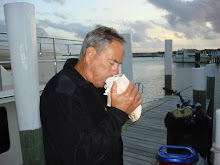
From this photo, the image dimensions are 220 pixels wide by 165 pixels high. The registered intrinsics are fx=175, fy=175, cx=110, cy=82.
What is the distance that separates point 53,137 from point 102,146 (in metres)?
0.37

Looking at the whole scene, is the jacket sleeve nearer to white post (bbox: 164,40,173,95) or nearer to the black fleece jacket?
the black fleece jacket

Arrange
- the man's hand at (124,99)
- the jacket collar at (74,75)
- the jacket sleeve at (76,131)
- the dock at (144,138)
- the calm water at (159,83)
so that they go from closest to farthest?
the jacket sleeve at (76,131) → the man's hand at (124,99) → the jacket collar at (74,75) → the dock at (144,138) → the calm water at (159,83)

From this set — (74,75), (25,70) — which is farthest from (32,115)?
(74,75)

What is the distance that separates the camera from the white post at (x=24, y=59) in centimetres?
274

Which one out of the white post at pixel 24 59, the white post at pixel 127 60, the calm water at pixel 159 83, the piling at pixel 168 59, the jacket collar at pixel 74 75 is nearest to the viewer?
the jacket collar at pixel 74 75

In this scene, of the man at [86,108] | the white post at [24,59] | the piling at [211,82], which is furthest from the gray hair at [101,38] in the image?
the piling at [211,82]

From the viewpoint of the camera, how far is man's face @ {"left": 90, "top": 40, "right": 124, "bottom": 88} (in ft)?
5.17

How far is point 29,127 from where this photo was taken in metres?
2.92

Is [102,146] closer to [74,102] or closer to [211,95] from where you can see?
[74,102]

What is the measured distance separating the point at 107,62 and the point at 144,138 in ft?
15.3

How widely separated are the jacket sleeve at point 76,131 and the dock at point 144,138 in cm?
354

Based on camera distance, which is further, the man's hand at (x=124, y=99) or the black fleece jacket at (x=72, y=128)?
the man's hand at (x=124, y=99)

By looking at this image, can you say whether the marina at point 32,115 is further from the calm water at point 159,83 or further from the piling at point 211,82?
the calm water at point 159,83

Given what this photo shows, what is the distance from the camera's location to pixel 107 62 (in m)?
1.60
